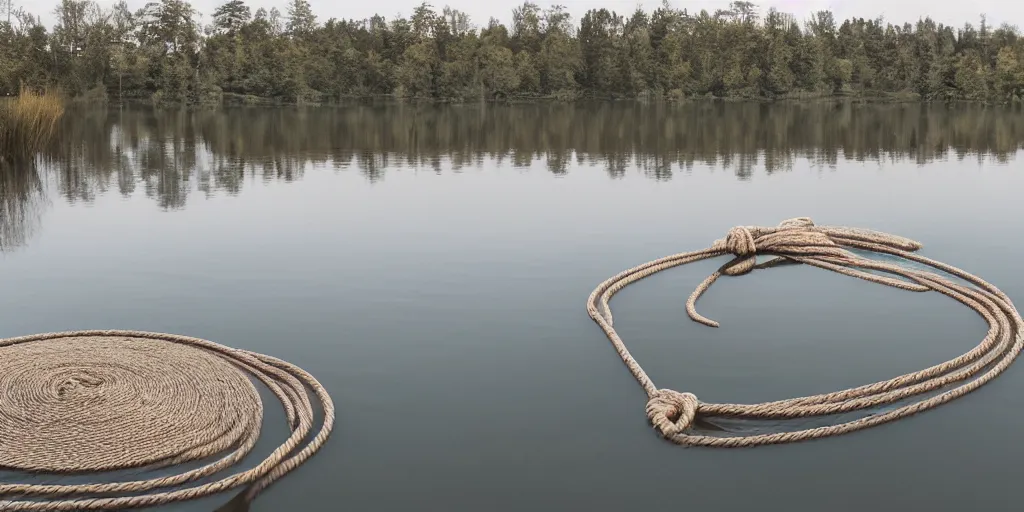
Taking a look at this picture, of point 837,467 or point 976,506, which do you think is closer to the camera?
point 976,506

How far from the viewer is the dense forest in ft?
141

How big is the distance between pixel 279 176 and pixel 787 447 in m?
10.3

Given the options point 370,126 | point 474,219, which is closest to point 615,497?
point 474,219

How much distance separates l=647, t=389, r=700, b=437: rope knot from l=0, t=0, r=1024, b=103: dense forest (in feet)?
132

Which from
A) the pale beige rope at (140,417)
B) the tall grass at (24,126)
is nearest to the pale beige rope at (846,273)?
the pale beige rope at (140,417)

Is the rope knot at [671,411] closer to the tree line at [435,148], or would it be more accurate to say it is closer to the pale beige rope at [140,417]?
the pale beige rope at [140,417]

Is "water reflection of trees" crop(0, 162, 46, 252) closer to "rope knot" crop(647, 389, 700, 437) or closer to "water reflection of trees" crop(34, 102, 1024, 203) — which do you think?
"water reflection of trees" crop(34, 102, 1024, 203)

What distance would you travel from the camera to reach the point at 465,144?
18.6m

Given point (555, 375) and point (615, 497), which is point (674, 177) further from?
Answer: point (615, 497)

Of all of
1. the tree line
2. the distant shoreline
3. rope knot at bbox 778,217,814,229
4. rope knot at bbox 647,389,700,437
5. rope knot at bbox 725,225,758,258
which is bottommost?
rope knot at bbox 647,389,700,437

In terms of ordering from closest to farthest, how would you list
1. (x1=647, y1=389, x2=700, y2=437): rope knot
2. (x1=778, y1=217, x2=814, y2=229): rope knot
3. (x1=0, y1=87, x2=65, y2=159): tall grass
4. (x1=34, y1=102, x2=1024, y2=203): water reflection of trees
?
1. (x1=647, y1=389, x2=700, y2=437): rope knot
2. (x1=778, y1=217, x2=814, y2=229): rope knot
3. (x1=0, y1=87, x2=65, y2=159): tall grass
4. (x1=34, y1=102, x2=1024, y2=203): water reflection of trees

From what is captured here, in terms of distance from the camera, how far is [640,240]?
825 centimetres

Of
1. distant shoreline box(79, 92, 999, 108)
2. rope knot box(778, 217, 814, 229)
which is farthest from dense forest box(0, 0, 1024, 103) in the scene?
rope knot box(778, 217, 814, 229)

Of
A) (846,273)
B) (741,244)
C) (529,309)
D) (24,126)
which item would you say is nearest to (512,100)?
(24,126)
